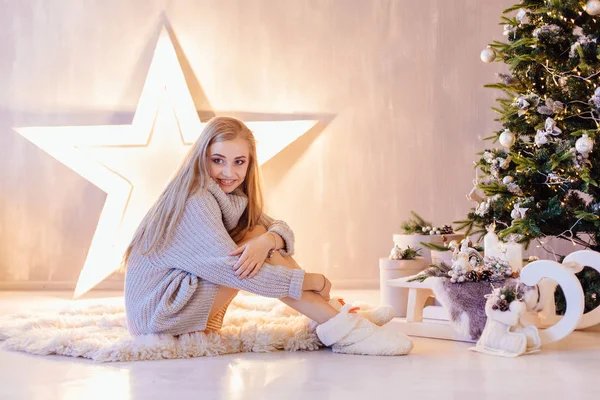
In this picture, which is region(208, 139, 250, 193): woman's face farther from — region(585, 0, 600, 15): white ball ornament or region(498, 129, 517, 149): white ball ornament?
region(585, 0, 600, 15): white ball ornament

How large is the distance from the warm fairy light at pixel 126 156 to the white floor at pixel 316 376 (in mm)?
1344

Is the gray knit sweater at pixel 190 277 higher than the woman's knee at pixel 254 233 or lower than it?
→ lower

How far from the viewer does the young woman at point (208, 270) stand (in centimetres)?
212

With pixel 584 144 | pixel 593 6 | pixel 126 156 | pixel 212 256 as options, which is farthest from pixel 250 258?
pixel 126 156

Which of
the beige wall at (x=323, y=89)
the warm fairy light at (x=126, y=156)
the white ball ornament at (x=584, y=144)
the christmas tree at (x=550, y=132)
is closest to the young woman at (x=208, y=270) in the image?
the christmas tree at (x=550, y=132)

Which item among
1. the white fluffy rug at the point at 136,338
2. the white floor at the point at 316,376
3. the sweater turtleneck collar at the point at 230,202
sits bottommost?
the white floor at the point at 316,376

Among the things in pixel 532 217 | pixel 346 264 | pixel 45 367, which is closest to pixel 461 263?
pixel 532 217

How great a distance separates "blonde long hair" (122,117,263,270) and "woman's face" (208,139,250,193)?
18mm

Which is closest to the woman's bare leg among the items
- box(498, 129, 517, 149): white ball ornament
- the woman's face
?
the woman's face

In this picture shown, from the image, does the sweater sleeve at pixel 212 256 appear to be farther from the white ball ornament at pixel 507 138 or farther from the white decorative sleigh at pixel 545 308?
the white ball ornament at pixel 507 138

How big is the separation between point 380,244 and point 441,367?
198 cm

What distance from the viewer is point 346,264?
394 centimetres

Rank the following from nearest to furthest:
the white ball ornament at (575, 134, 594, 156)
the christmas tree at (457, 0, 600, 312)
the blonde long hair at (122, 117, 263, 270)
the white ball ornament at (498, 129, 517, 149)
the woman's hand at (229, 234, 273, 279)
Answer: the woman's hand at (229, 234, 273, 279) → the blonde long hair at (122, 117, 263, 270) → the white ball ornament at (575, 134, 594, 156) → the christmas tree at (457, 0, 600, 312) → the white ball ornament at (498, 129, 517, 149)

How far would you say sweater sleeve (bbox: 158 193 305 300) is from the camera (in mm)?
2100
